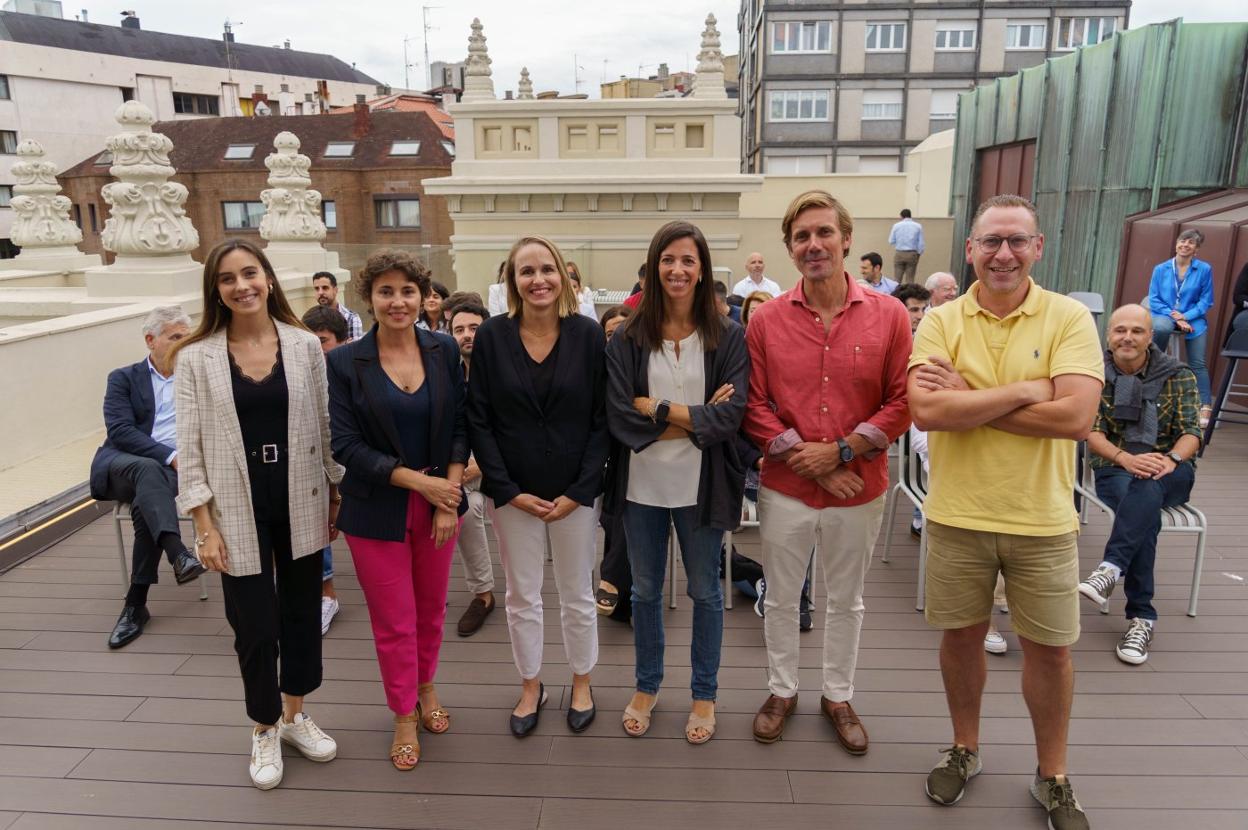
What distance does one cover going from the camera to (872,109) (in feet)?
114

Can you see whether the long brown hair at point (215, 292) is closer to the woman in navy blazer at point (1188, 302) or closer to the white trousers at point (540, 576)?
the white trousers at point (540, 576)

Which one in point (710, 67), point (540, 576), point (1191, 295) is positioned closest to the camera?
point (540, 576)

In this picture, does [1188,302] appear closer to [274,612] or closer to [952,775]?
[952,775]

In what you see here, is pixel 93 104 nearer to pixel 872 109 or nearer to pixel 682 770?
pixel 872 109

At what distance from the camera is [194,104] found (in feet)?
142

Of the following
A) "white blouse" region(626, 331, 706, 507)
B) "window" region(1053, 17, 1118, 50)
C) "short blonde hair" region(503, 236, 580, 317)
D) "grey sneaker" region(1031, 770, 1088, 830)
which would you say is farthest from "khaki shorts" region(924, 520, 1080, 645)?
"window" region(1053, 17, 1118, 50)

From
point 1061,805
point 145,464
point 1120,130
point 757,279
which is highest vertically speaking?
point 1120,130

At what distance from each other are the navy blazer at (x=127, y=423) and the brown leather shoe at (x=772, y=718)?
309cm

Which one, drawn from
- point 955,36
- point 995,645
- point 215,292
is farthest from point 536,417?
point 955,36

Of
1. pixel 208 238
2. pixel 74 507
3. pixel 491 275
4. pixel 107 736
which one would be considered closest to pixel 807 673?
pixel 107 736

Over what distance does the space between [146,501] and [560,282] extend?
2524 millimetres

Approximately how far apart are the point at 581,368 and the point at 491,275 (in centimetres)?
850

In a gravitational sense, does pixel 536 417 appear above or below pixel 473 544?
above

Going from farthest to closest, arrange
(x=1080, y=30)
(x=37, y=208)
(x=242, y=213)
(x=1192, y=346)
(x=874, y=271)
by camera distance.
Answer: (x=1080, y=30), (x=242, y=213), (x=37, y=208), (x=874, y=271), (x=1192, y=346)
